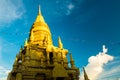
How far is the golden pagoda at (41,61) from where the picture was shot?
2495 cm

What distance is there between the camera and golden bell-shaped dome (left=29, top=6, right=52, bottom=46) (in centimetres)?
3033

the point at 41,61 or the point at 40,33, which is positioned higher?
the point at 40,33

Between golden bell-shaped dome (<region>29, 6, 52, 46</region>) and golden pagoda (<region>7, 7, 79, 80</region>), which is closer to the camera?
golden pagoda (<region>7, 7, 79, 80</region>)

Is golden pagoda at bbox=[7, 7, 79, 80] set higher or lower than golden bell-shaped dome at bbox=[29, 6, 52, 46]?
lower

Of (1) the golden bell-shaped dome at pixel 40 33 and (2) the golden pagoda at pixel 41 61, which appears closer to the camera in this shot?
(2) the golden pagoda at pixel 41 61

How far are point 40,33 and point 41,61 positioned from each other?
665 cm

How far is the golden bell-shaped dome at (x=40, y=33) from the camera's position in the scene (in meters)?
30.3

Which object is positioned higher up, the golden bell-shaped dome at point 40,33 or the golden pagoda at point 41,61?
the golden bell-shaped dome at point 40,33

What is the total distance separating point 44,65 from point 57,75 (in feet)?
9.61

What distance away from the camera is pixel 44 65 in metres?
26.7

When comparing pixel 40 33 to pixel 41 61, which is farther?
pixel 40 33

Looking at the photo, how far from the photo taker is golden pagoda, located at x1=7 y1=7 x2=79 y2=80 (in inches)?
982

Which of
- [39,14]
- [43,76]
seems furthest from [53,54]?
[39,14]

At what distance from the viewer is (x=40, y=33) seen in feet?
105
